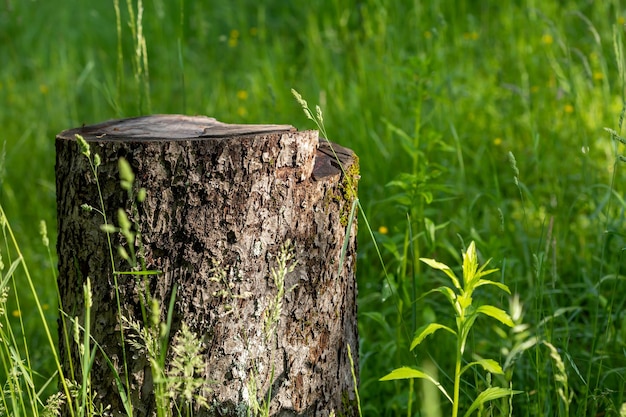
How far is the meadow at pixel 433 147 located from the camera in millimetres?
2307

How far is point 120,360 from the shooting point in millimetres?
1865

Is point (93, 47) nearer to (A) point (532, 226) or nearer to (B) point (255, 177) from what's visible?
(A) point (532, 226)

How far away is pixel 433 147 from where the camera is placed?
3141 mm

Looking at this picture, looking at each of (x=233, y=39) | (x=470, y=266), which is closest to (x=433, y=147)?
(x=470, y=266)

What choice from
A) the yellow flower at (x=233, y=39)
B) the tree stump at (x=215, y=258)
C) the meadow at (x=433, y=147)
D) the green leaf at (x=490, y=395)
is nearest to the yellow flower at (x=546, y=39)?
the meadow at (x=433, y=147)

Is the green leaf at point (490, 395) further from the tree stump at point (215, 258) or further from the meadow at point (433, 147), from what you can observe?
the tree stump at point (215, 258)

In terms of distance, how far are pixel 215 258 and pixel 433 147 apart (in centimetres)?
159

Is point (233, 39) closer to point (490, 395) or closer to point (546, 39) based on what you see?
point (546, 39)

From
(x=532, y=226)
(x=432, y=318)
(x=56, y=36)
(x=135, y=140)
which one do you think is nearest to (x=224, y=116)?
(x=532, y=226)

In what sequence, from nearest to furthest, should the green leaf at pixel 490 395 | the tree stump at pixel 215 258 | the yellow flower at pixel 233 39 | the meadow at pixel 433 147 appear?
the green leaf at pixel 490 395 < the tree stump at pixel 215 258 < the meadow at pixel 433 147 < the yellow flower at pixel 233 39

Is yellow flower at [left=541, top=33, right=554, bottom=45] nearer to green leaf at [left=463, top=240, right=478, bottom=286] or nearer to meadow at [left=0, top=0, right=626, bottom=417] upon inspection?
meadow at [left=0, top=0, right=626, bottom=417]

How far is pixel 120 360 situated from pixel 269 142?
2.15ft

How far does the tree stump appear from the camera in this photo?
1.76m

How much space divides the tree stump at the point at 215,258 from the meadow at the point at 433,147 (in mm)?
175
